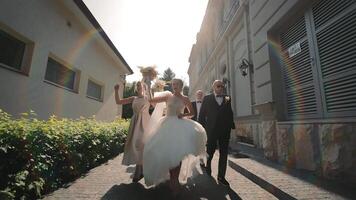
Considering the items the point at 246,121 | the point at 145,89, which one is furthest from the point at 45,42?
the point at 246,121

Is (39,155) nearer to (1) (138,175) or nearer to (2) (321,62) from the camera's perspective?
(1) (138,175)

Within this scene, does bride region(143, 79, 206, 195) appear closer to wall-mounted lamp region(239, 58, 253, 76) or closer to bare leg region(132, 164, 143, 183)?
bare leg region(132, 164, 143, 183)

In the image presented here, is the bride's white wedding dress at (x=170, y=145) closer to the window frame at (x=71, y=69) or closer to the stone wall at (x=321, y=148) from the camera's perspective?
the stone wall at (x=321, y=148)

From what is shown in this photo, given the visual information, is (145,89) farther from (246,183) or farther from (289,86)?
(289,86)

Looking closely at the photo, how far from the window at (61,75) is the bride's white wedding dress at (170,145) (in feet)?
16.4

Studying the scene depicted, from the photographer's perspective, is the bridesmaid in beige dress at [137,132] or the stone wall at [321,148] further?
the bridesmaid in beige dress at [137,132]

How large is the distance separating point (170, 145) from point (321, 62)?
363 cm

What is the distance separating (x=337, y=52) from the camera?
4.13 meters

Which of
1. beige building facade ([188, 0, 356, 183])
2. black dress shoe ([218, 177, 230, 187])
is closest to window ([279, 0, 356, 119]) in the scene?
beige building facade ([188, 0, 356, 183])

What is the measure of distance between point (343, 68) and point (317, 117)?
113 centimetres

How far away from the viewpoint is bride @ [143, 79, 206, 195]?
329 centimetres

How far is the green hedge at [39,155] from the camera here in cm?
275

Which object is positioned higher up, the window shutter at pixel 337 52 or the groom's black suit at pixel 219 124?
the window shutter at pixel 337 52

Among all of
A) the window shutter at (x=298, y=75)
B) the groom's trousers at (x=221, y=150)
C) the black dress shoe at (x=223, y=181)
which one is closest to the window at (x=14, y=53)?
the groom's trousers at (x=221, y=150)
